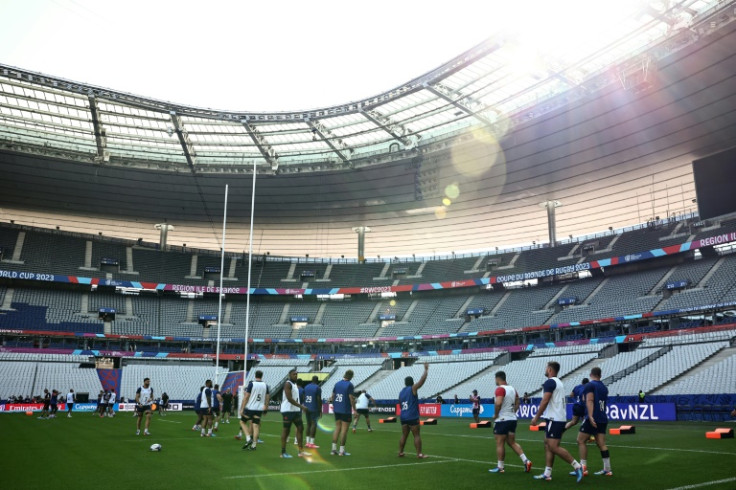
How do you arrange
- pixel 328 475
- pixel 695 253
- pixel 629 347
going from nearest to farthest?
1. pixel 328 475
2. pixel 629 347
3. pixel 695 253

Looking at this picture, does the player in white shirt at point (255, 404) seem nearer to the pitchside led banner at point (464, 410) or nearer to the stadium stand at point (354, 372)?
the pitchside led banner at point (464, 410)

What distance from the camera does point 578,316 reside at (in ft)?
161

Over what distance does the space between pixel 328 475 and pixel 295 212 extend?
50623mm

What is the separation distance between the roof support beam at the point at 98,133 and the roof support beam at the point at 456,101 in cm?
2342

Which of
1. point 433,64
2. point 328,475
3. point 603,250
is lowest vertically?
point 328,475

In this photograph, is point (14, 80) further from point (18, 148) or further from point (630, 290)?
point (630, 290)

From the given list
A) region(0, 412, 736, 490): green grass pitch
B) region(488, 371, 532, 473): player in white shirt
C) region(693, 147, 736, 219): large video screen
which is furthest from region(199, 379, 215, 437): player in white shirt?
region(693, 147, 736, 219): large video screen

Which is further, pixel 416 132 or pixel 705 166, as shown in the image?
pixel 416 132

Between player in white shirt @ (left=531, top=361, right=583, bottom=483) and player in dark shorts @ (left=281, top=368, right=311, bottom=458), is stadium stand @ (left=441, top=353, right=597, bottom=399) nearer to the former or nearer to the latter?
player in dark shorts @ (left=281, top=368, right=311, bottom=458)

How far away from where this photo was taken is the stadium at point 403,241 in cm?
3309

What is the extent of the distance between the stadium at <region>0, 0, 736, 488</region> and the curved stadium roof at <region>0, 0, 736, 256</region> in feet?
0.74

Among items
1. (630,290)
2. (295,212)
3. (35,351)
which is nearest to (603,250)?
(630,290)

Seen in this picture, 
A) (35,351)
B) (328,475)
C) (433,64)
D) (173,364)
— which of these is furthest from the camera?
(173,364)

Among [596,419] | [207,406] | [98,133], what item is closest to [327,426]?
[207,406]
